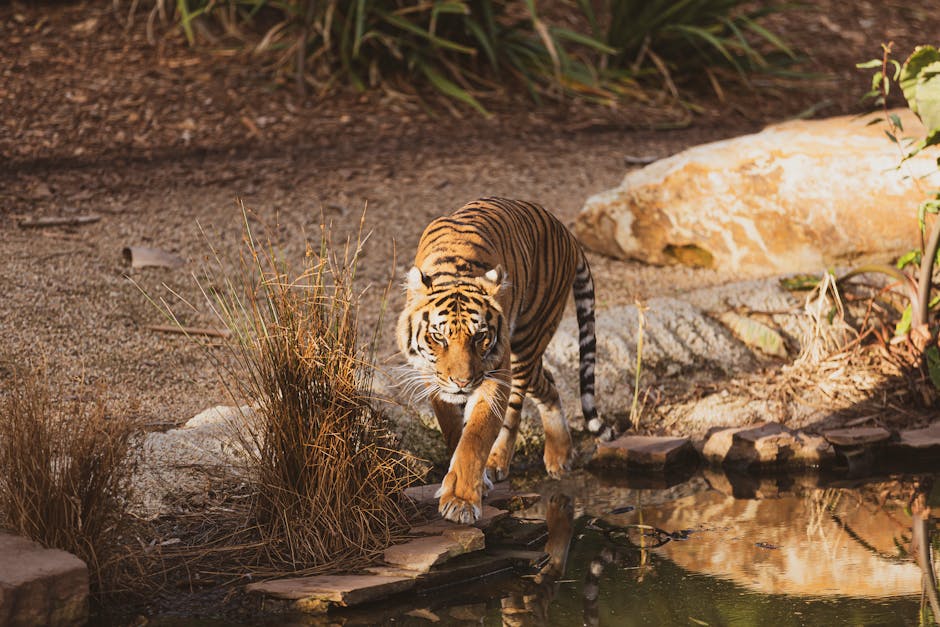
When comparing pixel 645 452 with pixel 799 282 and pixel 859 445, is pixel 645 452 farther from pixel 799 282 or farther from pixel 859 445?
pixel 799 282

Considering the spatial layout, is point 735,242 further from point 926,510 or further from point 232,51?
point 232,51

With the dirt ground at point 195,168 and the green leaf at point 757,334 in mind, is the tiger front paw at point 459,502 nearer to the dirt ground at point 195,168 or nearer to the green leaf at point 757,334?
the dirt ground at point 195,168

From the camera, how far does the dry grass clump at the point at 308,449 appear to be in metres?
3.94

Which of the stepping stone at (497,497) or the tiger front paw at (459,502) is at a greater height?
the tiger front paw at (459,502)

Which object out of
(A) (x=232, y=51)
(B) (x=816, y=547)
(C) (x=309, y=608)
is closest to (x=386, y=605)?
(C) (x=309, y=608)

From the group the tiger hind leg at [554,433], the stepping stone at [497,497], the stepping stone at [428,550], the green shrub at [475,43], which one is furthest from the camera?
the green shrub at [475,43]

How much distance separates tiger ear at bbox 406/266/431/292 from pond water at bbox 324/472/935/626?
3.43 feet

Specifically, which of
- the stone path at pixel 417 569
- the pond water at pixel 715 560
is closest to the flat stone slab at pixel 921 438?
the pond water at pixel 715 560

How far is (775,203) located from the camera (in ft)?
22.5

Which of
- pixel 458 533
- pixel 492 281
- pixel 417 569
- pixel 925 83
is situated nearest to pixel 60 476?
pixel 417 569

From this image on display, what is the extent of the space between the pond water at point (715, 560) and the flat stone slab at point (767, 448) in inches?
5.0

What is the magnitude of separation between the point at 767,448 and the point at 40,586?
3.18m

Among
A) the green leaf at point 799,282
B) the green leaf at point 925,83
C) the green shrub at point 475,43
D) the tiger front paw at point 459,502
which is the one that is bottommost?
the tiger front paw at point 459,502

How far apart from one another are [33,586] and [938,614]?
271 cm
